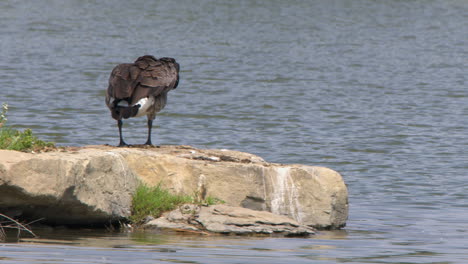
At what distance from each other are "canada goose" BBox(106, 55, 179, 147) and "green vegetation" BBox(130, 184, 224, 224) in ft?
3.70

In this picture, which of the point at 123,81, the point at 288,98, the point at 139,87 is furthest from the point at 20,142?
the point at 288,98

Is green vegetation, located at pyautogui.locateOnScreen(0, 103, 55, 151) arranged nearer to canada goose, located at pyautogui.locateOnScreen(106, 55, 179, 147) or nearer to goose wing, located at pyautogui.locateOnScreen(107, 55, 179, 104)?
canada goose, located at pyautogui.locateOnScreen(106, 55, 179, 147)

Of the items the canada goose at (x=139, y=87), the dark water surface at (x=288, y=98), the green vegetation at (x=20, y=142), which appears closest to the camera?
the dark water surface at (x=288, y=98)

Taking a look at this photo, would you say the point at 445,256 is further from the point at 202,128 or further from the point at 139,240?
the point at 202,128

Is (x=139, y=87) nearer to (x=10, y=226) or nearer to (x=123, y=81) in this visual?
(x=123, y=81)

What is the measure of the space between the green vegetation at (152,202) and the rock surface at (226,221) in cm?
9

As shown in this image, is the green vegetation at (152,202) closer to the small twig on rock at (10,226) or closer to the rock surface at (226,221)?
the rock surface at (226,221)

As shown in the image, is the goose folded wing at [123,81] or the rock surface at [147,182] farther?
the goose folded wing at [123,81]

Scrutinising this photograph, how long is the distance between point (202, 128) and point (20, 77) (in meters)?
8.17

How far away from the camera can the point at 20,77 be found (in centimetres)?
Answer: 2491

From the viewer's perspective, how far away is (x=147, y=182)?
9.16 m

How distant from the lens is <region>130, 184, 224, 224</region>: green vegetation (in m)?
8.82

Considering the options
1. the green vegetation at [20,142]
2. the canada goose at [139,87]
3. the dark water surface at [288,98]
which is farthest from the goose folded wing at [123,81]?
the dark water surface at [288,98]

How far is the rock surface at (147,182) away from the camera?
7.90 metres
